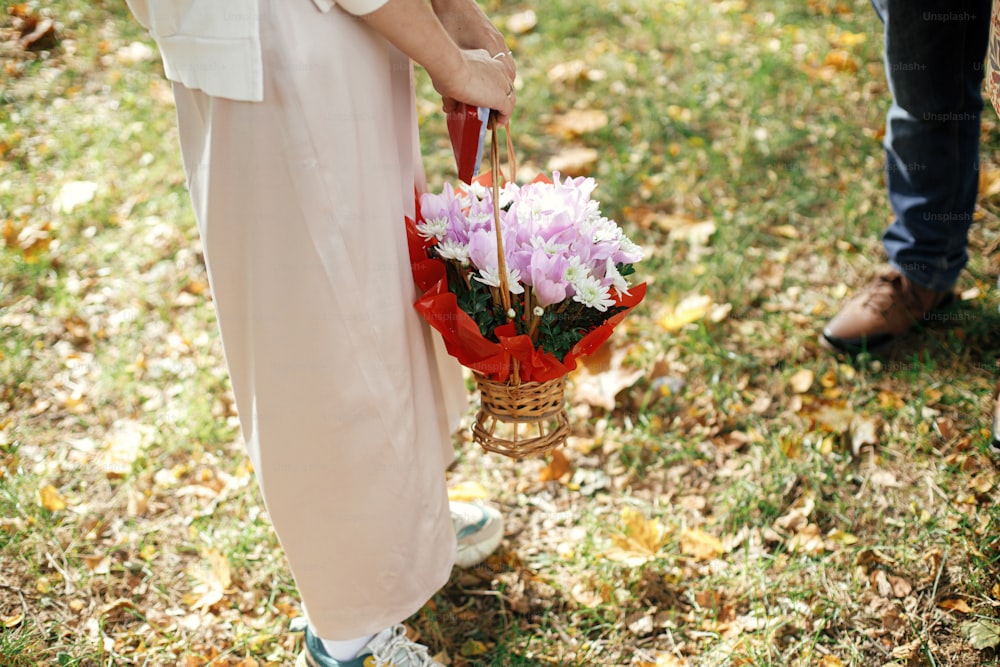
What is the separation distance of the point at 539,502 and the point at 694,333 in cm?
81

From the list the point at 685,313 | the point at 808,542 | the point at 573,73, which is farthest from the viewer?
the point at 573,73

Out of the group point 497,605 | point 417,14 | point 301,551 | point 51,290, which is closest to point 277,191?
point 417,14

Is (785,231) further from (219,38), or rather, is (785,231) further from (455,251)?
(219,38)

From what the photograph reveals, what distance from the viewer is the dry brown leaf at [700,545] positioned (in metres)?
2.05

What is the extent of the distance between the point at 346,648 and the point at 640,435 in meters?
1.03

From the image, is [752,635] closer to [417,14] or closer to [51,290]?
[417,14]

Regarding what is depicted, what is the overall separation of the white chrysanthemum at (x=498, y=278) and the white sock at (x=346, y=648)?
0.84 m

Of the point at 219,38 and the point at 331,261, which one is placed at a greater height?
the point at 219,38

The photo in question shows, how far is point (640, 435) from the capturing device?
2369 millimetres

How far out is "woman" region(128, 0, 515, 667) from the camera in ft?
4.16

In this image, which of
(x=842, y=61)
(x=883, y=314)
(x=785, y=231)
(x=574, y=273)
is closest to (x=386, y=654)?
(x=574, y=273)

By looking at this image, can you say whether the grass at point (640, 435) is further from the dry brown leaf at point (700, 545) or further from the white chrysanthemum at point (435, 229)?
the white chrysanthemum at point (435, 229)

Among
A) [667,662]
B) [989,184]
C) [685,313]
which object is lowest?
[667,662]

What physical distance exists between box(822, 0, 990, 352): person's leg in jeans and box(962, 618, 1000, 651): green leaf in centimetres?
92
